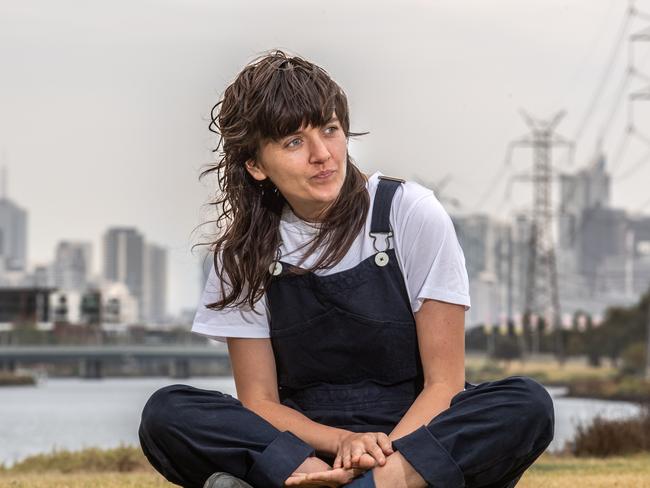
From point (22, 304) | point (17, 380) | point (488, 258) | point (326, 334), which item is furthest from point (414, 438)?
point (488, 258)

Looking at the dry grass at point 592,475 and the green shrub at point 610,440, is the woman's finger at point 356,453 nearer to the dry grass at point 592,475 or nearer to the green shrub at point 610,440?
the dry grass at point 592,475

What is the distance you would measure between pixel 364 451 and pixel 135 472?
762 cm

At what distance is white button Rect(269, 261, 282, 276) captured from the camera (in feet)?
15.2

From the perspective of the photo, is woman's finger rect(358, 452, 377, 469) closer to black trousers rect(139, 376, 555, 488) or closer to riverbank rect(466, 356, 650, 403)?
black trousers rect(139, 376, 555, 488)

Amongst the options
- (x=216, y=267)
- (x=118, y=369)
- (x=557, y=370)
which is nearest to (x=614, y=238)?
(x=118, y=369)

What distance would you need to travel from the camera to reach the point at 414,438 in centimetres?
423

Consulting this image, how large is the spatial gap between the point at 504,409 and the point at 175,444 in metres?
1.11

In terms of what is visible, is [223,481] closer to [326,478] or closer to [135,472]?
[326,478]

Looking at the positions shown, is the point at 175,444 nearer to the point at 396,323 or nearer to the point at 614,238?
the point at 396,323

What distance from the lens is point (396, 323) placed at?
177 inches

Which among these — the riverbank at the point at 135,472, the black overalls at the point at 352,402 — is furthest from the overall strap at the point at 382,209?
the riverbank at the point at 135,472

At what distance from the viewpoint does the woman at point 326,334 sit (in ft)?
14.1

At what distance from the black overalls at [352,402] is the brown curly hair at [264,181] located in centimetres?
8

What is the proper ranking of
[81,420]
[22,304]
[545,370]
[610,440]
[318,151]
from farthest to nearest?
[22,304], [545,370], [81,420], [610,440], [318,151]
